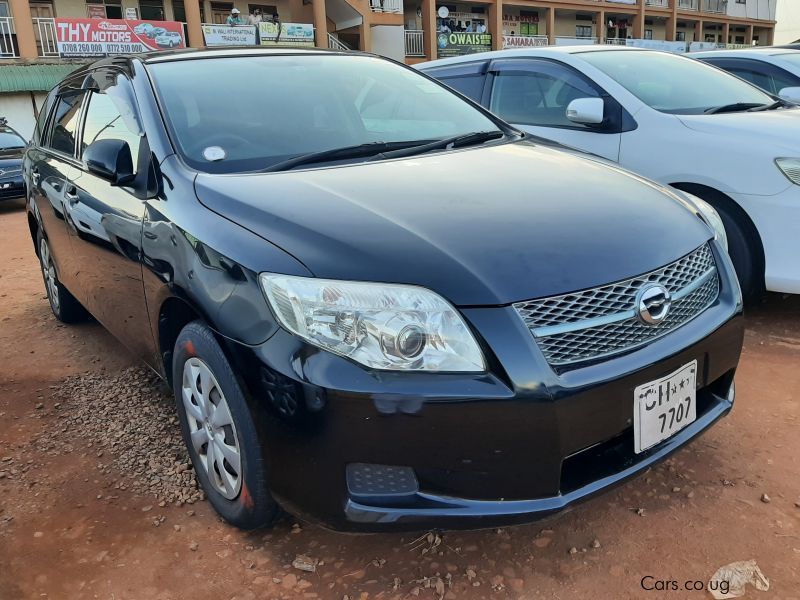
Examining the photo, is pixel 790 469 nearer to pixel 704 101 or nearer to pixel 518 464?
pixel 518 464

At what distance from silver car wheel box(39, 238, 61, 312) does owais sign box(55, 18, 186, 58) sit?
18.6 meters

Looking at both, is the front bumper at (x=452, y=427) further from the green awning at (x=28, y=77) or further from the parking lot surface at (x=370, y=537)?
the green awning at (x=28, y=77)

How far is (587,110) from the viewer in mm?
4176

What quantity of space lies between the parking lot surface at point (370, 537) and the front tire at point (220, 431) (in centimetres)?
14

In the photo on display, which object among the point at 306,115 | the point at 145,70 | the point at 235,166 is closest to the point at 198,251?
the point at 235,166

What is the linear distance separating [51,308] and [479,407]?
4201mm

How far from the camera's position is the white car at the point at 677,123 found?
363 centimetres

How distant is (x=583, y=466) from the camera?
6.25 ft

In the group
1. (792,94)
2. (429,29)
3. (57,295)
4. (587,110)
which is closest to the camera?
(587,110)

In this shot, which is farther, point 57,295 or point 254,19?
point 254,19

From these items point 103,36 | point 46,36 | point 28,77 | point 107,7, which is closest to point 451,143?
point 28,77

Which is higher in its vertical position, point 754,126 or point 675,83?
point 675,83

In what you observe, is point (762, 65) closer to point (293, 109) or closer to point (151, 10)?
point (293, 109)

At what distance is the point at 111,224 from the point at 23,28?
22091 mm
